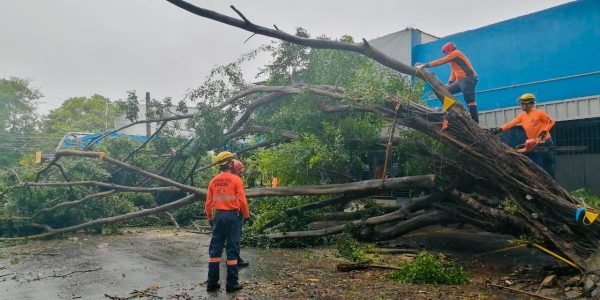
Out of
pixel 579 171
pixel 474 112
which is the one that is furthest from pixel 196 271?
pixel 579 171

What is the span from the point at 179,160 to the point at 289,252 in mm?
4020

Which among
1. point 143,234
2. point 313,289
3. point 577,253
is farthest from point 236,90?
point 577,253

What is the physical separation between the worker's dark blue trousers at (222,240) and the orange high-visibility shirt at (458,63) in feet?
13.0

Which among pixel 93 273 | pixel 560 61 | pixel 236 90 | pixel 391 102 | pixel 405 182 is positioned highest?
pixel 560 61

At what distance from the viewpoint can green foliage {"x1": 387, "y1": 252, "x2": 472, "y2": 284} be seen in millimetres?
5562

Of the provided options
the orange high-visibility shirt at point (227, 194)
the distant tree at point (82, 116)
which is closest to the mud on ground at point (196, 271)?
the orange high-visibility shirt at point (227, 194)

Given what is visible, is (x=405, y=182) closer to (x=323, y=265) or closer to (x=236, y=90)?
(x=323, y=265)

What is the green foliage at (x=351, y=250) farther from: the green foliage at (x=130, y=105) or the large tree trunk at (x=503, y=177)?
the green foliage at (x=130, y=105)

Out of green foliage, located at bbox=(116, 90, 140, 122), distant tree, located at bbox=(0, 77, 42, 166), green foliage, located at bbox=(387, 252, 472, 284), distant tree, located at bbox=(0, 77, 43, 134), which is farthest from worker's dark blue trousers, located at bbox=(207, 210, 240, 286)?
distant tree, located at bbox=(0, 77, 43, 134)

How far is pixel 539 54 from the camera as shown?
11.1m

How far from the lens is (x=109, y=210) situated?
1086cm

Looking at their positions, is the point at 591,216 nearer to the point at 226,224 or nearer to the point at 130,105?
the point at 226,224

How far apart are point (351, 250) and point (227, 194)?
2.44 m

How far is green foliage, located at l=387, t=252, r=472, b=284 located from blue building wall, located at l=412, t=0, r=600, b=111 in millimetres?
5953
